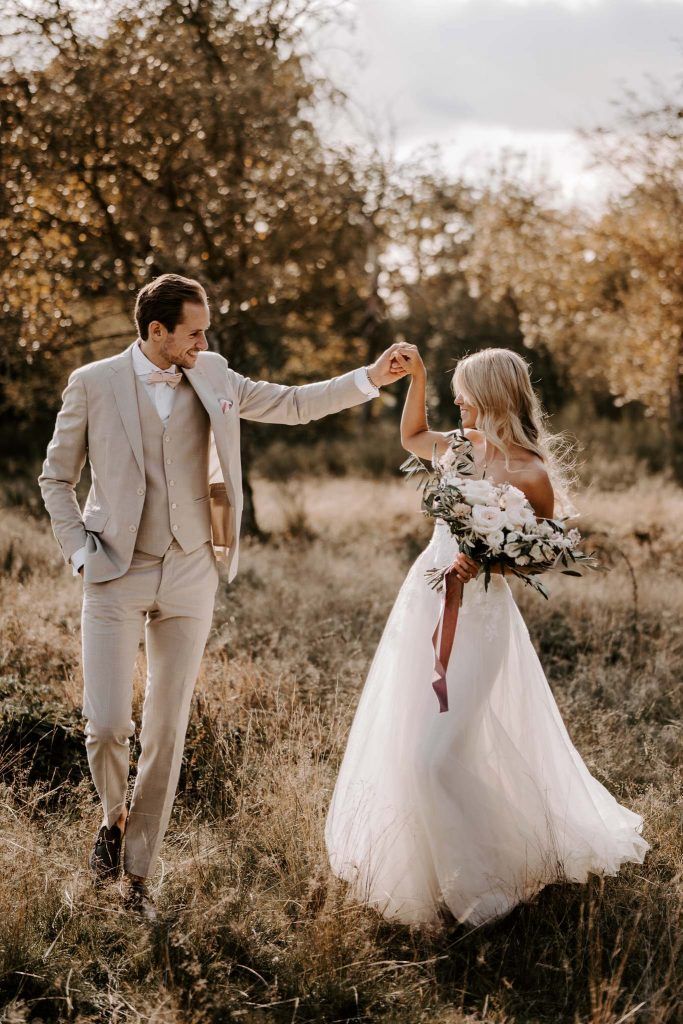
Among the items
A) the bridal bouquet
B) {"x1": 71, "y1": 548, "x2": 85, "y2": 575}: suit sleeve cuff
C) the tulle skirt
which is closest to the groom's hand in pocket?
the bridal bouquet

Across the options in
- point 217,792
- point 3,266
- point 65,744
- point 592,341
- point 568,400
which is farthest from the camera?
point 568,400

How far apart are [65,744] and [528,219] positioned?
19.1m

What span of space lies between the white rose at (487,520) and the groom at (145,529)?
3.27ft

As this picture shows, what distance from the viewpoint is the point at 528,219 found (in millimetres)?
21484

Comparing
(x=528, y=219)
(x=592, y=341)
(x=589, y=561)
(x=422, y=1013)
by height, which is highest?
(x=528, y=219)

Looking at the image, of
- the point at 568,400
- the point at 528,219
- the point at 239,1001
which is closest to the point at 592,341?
the point at 568,400

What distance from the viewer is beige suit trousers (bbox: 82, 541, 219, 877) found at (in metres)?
3.75

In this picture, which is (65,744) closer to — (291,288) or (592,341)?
(291,288)

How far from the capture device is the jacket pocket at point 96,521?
3.77m

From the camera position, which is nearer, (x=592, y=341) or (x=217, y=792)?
(x=217, y=792)

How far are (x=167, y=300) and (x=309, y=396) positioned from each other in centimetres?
89

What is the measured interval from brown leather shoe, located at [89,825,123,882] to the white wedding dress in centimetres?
92

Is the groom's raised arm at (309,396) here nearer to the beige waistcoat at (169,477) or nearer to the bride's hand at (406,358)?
the bride's hand at (406,358)

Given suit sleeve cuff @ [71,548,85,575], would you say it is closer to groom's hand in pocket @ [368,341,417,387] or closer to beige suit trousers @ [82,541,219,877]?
beige suit trousers @ [82,541,219,877]
